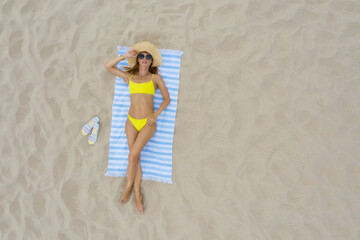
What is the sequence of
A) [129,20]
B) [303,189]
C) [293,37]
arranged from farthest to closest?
[129,20] < [293,37] < [303,189]

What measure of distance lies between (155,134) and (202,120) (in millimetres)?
491

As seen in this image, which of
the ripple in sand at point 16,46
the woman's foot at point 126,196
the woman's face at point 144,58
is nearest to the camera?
the woman's face at point 144,58

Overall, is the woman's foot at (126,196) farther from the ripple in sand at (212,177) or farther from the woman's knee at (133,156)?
the ripple in sand at (212,177)

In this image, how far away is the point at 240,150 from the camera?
90.0 inches

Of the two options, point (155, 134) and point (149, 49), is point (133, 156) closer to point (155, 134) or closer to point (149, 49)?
point (155, 134)

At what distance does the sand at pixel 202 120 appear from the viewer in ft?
7.25

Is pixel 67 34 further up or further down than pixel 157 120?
further up

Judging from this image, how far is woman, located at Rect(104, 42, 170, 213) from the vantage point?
2.21 metres

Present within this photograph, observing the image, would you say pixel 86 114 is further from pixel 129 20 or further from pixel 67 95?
pixel 129 20

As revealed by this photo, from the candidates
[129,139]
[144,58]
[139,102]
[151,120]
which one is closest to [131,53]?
[144,58]

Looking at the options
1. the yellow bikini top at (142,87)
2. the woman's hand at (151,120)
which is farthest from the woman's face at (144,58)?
the woman's hand at (151,120)

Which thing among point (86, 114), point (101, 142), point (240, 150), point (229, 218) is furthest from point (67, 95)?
point (229, 218)

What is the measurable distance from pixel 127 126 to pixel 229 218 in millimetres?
1285

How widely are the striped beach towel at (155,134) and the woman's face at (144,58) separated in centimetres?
26
